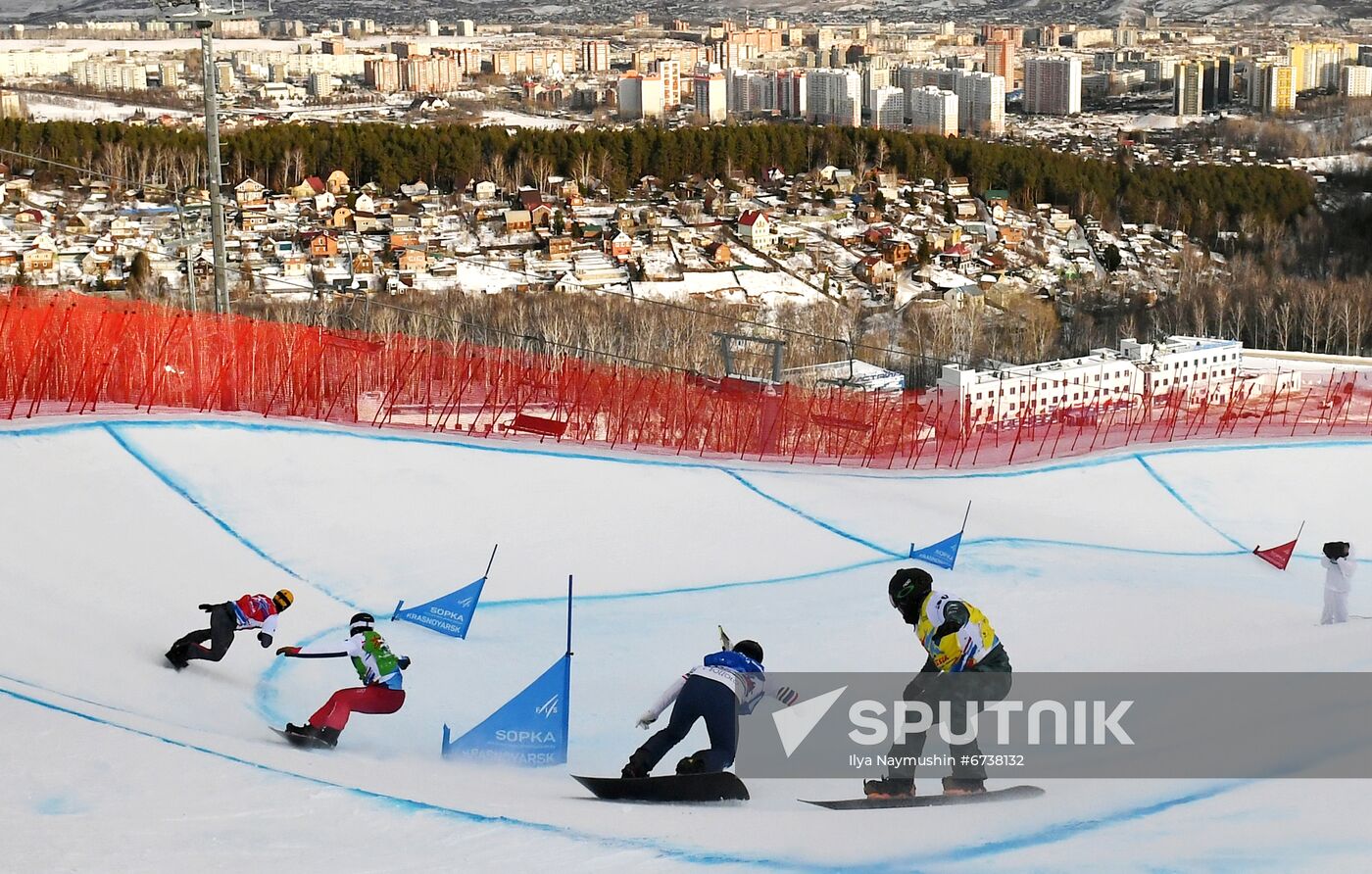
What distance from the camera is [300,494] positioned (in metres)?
8.20

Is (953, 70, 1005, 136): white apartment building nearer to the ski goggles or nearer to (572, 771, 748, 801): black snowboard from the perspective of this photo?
the ski goggles

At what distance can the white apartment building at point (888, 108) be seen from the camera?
219 feet

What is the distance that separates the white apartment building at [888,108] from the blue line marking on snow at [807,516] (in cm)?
5899

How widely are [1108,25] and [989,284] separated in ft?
263

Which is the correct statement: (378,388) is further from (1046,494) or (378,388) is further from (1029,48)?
(1029,48)

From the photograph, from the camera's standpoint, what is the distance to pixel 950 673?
440 centimetres

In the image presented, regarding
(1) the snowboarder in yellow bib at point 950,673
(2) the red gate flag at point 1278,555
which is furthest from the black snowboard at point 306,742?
(2) the red gate flag at point 1278,555

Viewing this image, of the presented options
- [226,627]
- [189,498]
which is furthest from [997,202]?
[226,627]

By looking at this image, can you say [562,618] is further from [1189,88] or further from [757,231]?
[1189,88]

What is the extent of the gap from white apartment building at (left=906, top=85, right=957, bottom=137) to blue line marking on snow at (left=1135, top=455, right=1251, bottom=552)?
54.6 meters

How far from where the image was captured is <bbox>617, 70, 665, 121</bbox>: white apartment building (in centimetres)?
6875

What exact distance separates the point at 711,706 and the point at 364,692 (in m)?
1.18

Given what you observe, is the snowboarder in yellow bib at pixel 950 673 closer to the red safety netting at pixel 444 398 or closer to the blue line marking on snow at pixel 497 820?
the blue line marking on snow at pixel 497 820

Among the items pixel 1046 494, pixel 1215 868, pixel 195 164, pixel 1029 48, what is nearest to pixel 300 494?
pixel 1046 494
